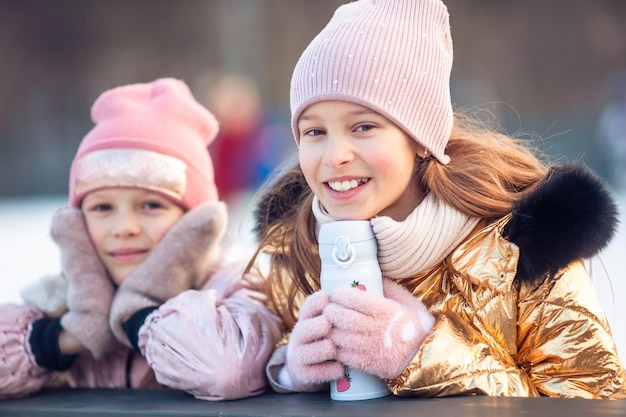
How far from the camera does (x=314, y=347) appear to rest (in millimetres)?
1486

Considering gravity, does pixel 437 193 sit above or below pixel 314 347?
above

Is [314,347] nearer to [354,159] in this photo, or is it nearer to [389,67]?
[354,159]

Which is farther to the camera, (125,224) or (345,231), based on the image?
(125,224)

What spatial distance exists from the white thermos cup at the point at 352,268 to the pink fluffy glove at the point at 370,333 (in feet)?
0.07

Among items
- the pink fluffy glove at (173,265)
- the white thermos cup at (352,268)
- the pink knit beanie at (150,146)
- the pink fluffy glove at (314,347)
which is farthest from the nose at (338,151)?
the pink knit beanie at (150,146)

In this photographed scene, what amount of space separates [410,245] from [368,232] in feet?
0.30

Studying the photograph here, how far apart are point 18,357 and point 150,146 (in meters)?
0.59

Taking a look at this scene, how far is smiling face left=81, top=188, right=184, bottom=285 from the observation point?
6.82ft

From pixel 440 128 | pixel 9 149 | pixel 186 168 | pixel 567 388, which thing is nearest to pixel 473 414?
pixel 567 388

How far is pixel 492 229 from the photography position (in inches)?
64.5

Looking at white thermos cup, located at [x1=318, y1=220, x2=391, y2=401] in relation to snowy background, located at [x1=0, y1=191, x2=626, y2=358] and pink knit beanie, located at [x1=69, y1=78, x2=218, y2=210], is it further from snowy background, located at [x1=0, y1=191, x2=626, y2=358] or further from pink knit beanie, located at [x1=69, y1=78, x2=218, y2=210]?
pink knit beanie, located at [x1=69, y1=78, x2=218, y2=210]

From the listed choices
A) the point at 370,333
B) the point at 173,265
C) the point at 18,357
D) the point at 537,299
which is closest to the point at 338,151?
the point at 370,333

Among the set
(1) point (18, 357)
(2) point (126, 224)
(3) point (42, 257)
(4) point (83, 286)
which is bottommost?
(1) point (18, 357)

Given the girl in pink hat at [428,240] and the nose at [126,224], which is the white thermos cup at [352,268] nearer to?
the girl in pink hat at [428,240]
